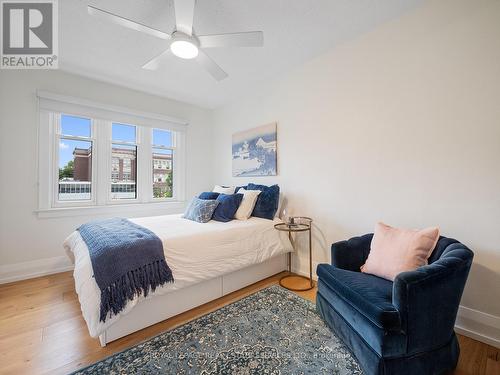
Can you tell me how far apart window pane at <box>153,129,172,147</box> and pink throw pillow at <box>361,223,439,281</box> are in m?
3.61

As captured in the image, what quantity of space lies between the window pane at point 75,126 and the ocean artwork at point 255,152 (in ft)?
7.21

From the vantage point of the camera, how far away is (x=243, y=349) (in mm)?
1549

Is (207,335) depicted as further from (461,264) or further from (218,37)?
(218,37)

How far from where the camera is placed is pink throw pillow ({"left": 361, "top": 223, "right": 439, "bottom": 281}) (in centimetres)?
152

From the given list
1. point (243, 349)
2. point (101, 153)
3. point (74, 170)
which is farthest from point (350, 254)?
point (74, 170)

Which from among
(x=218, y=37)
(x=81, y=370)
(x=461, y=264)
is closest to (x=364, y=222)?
(x=461, y=264)

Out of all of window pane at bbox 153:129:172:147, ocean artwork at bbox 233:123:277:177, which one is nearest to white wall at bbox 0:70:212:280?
window pane at bbox 153:129:172:147

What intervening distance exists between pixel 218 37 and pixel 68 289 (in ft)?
9.83

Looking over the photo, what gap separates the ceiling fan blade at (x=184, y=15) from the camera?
154 centimetres

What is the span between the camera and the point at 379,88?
2176 mm

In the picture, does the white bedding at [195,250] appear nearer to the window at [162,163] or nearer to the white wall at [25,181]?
the white wall at [25,181]
